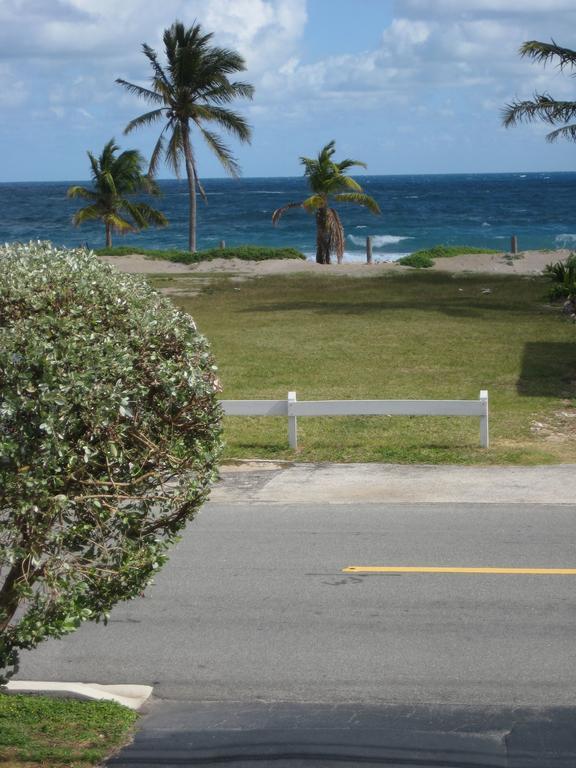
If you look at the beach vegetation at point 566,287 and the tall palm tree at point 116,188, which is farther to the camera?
the tall palm tree at point 116,188

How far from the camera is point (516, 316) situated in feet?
93.2

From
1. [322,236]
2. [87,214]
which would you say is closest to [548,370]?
[322,236]

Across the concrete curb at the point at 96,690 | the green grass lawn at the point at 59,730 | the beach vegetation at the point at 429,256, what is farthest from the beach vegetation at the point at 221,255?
the green grass lawn at the point at 59,730

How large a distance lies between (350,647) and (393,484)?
5.47 m

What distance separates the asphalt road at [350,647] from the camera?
23.3ft

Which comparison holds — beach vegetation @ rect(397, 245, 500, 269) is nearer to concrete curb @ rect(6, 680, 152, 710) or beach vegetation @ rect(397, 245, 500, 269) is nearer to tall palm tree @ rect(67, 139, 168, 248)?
tall palm tree @ rect(67, 139, 168, 248)

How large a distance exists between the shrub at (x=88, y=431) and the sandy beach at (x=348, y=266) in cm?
3261

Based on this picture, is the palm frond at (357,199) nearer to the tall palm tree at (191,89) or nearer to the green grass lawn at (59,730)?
the tall palm tree at (191,89)

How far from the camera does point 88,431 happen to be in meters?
5.47

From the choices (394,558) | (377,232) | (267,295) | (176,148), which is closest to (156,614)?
(394,558)

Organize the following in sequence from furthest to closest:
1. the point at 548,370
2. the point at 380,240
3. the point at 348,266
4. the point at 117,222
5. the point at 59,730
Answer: the point at 380,240
the point at 117,222
the point at 348,266
the point at 548,370
the point at 59,730

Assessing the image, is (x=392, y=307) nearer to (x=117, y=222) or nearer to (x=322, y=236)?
(x=322, y=236)

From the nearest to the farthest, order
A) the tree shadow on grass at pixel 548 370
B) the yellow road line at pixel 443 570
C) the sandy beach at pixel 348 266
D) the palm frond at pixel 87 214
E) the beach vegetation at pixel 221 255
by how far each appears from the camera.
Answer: the yellow road line at pixel 443 570 → the tree shadow on grass at pixel 548 370 → the sandy beach at pixel 348 266 → the beach vegetation at pixel 221 255 → the palm frond at pixel 87 214

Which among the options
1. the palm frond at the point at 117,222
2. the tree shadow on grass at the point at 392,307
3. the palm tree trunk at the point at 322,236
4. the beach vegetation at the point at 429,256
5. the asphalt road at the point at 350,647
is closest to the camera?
the asphalt road at the point at 350,647
